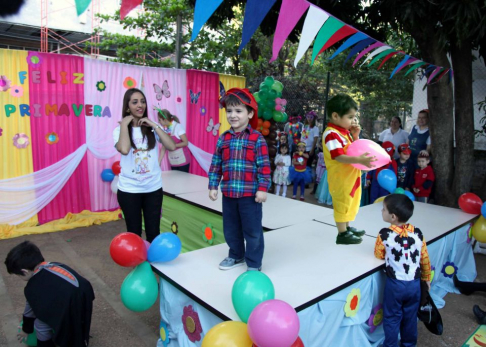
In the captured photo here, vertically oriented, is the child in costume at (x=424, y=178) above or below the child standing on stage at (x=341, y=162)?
below

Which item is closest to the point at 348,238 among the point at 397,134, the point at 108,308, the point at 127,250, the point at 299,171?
the point at 127,250

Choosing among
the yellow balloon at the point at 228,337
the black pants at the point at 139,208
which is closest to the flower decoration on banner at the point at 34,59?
the black pants at the point at 139,208

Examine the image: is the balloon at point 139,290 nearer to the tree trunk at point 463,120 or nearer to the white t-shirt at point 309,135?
the tree trunk at point 463,120

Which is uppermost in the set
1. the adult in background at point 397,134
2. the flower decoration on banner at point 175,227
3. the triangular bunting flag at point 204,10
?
the triangular bunting flag at point 204,10

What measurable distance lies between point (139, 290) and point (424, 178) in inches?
160

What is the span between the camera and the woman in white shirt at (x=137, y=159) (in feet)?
9.07

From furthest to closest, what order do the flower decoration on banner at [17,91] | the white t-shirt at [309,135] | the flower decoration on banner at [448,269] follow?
the white t-shirt at [309,135] < the flower decoration on banner at [17,91] < the flower decoration on banner at [448,269]

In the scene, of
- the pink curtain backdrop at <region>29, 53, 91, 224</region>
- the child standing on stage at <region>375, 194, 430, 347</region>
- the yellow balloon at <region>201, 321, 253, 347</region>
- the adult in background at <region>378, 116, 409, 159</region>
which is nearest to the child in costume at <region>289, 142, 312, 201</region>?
the adult in background at <region>378, 116, 409, 159</region>

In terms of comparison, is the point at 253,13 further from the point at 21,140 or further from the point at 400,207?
the point at 21,140

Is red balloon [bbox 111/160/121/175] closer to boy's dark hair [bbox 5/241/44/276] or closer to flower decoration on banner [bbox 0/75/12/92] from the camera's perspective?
flower decoration on banner [bbox 0/75/12/92]

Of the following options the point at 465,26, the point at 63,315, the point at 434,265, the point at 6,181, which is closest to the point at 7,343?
the point at 63,315

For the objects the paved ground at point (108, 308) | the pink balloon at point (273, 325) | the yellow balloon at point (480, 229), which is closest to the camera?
the pink balloon at point (273, 325)

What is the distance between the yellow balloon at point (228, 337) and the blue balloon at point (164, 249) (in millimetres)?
754

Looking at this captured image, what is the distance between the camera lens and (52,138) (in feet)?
16.6
